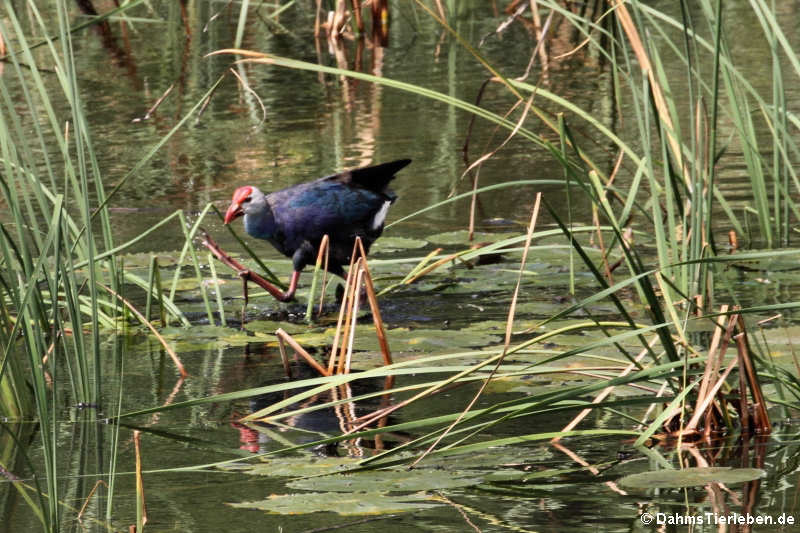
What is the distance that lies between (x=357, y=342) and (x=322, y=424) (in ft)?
2.33

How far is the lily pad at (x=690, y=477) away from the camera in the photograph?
271 centimetres

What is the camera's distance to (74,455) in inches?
131

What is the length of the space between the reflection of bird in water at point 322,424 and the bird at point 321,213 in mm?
1141

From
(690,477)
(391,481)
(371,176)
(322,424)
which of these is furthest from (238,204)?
(690,477)

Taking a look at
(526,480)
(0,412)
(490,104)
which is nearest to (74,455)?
(0,412)

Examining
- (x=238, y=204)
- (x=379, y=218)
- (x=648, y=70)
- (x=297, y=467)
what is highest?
(x=648, y=70)

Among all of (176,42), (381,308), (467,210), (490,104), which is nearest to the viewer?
(381,308)

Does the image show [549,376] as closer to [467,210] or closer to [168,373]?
[168,373]

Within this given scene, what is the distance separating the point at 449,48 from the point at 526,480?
928 centimetres

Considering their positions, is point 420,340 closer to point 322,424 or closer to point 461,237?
point 322,424

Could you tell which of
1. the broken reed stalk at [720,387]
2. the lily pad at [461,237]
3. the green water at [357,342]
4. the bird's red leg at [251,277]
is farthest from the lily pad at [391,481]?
the lily pad at [461,237]

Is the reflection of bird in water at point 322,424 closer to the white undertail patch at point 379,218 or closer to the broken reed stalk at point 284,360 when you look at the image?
the broken reed stalk at point 284,360

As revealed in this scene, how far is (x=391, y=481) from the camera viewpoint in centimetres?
283

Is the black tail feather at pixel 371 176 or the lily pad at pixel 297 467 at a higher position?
the black tail feather at pixel 371 176
